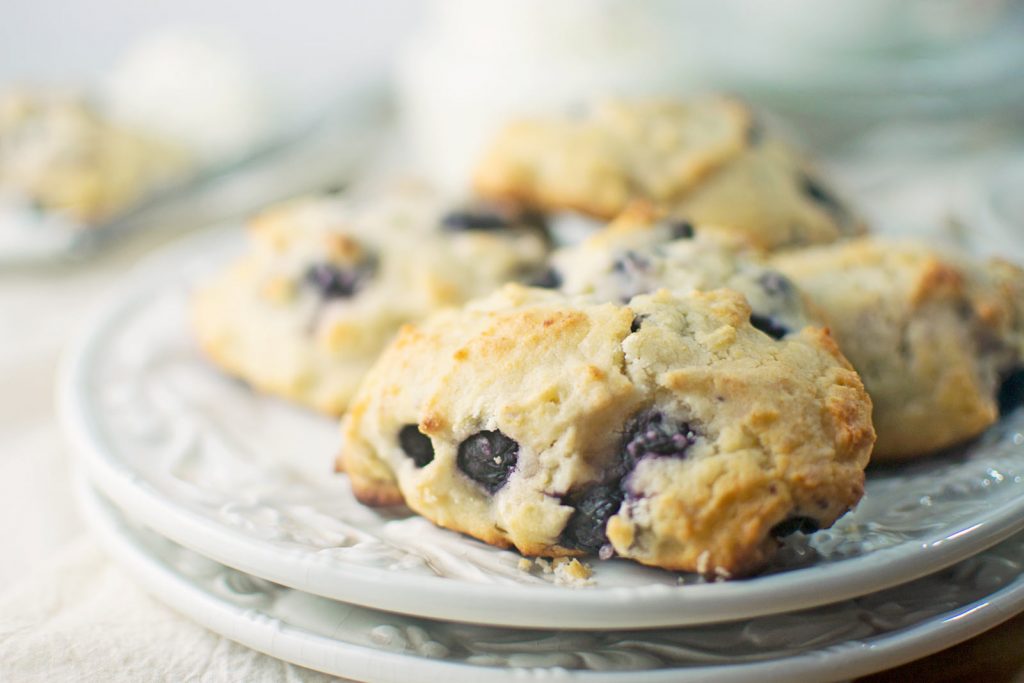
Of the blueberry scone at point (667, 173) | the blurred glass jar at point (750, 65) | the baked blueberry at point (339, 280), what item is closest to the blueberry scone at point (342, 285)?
the baked blueberry at point (339, 280)

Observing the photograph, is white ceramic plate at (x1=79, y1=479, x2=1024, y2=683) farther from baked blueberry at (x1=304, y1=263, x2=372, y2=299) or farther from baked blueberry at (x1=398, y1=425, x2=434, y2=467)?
baked blueberry at (x1=304, y1=263, x2=372, y2=299)

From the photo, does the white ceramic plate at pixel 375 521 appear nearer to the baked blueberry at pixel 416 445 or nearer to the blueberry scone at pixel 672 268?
the baked blueberry at pixel 416 445

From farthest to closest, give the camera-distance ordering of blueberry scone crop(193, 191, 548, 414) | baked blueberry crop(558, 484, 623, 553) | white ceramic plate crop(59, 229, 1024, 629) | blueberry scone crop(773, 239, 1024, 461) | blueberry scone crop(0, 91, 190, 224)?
blueberry scone crop(0, 91, 190, 224) < blueberry scone crop(193, 191, 548, 414) < blueberry scone crop(773, 239, 1024, 461) < baked blueberry crop(558, 484, 623, 553) < white ceramic plate crop(59, 229, 1024, 629)

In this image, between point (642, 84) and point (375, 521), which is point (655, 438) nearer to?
point (375, 521)

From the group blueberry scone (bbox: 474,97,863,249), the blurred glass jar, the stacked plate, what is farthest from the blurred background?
the stacked plate

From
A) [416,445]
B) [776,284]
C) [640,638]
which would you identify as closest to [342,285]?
[416,445]

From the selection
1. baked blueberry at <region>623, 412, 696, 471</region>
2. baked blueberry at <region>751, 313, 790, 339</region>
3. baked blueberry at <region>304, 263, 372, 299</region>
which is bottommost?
baked blueberry at <region>304, 263, 372, 299</region>
